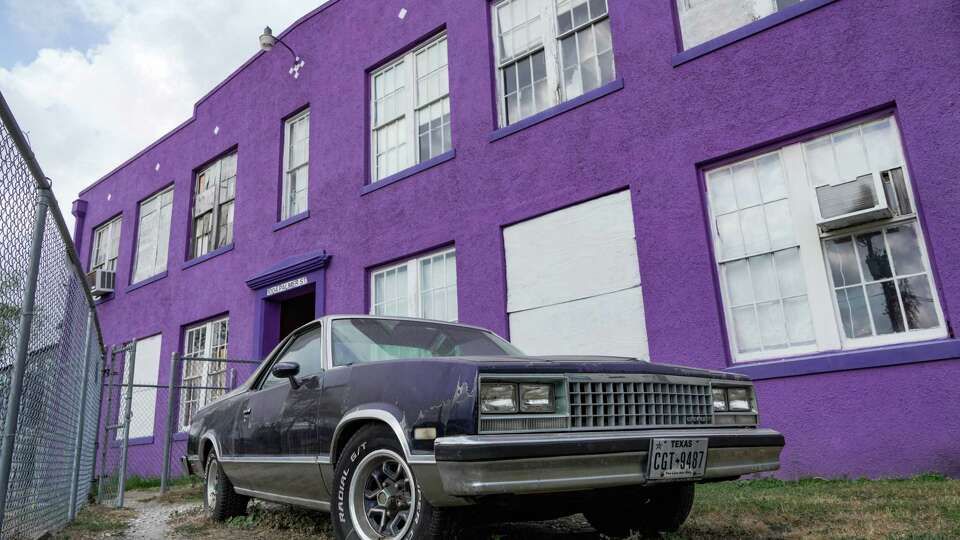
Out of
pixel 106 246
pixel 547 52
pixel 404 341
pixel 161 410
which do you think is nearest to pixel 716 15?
pixel 547 52

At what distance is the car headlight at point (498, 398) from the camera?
300cm

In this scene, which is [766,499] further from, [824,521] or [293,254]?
[293,254]

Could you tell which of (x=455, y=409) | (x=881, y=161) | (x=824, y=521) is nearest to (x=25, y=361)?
(x=455, y=409)

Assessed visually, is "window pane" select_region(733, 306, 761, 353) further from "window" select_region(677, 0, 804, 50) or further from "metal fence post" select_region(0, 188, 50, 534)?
"metal fence post" select_region(0, 188, 50, 534)

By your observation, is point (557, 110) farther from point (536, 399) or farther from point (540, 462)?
point (540, 462)

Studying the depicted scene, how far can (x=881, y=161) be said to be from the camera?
637 centimetres

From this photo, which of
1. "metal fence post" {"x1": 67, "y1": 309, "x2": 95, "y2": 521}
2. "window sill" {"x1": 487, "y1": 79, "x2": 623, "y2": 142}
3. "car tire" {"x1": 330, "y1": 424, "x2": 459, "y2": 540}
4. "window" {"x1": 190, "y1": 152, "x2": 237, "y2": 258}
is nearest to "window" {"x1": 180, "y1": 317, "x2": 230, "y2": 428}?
"window" {"x1": 190, "y1": 152, "x2": 237, "y2": 258}

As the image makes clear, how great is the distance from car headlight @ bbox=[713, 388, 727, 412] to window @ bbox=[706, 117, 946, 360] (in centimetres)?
314

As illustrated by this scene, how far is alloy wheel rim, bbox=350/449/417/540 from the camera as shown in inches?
129

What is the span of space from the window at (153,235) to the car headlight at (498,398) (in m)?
14.3

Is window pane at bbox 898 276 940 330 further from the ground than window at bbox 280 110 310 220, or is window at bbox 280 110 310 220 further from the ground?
window at bbox 280 110 310 220

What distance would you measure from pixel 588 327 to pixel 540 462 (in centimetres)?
522

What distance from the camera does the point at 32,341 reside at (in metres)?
3.76

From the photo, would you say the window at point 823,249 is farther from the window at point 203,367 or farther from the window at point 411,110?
the window at point 203,367
